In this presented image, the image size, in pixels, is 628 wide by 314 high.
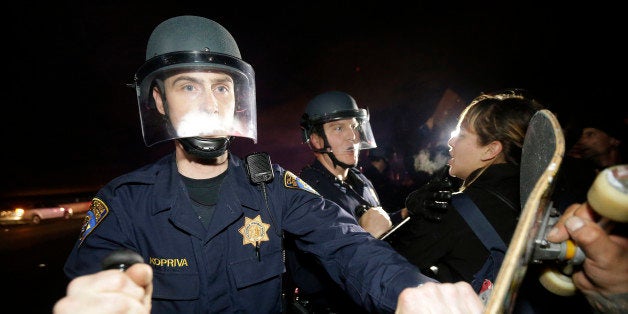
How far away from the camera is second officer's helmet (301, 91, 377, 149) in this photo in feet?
15.4

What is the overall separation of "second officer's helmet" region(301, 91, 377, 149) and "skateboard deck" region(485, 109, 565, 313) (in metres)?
3.54

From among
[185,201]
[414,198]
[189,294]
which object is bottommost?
[189,294]

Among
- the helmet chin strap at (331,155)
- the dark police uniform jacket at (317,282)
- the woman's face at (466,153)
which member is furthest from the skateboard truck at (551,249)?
the helmet chin strap at (331,155)

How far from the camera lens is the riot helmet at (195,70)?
2203mm

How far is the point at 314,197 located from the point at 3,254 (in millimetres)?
14343

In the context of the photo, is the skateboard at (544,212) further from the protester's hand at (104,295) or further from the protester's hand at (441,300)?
the protester's hand at (104,295)

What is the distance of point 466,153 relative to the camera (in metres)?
2.71

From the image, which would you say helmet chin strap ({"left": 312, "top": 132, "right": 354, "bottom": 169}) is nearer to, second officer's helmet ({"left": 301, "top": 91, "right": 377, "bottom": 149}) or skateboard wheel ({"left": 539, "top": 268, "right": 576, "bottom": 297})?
second officer's helmet ({"left": 301, "top": 91, "right": 377, "bottom": 149})

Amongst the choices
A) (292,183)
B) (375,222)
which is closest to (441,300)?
(292,183)

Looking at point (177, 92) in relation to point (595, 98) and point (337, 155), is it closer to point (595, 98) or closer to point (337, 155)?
point (337, 155)

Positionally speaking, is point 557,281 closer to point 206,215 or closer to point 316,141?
point 206,215

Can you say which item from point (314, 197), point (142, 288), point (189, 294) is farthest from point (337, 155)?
point (142, 288)

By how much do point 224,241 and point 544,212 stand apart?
6.13ft

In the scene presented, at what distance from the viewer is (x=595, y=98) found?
445 cm
